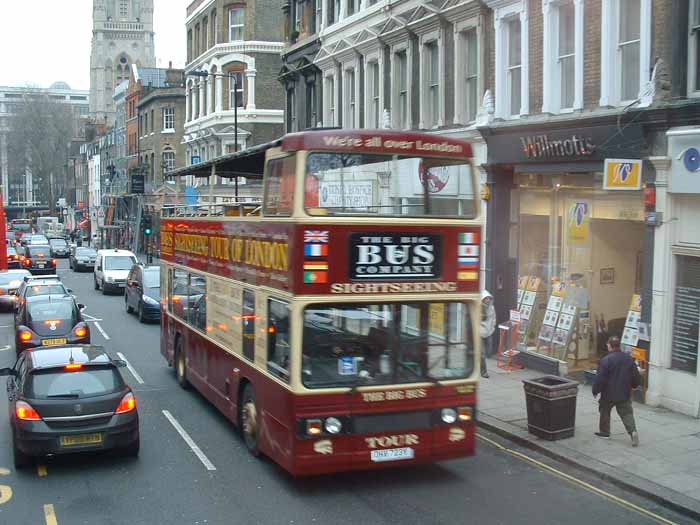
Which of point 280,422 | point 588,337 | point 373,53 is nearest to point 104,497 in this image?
point 280,422

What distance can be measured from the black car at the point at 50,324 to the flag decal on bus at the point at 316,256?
1113 cm

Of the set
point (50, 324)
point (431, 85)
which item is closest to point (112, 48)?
point (431, 85)

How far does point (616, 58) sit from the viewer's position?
15477 millimetres

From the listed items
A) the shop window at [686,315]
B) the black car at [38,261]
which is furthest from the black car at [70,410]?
the black car at [38,261]

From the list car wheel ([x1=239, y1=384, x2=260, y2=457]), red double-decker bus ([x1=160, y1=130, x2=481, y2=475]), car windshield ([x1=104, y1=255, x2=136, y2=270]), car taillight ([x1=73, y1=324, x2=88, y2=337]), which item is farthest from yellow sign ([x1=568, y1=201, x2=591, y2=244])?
car windshield ([x1=104, y1=255, x2=136, y2=270])

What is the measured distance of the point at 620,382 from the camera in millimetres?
11945

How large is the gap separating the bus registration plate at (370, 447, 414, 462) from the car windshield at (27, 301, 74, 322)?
1229cm

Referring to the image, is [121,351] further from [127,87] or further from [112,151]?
[112,151]

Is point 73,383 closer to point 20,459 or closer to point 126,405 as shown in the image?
point 126,405

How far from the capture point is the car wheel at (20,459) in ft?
35.9

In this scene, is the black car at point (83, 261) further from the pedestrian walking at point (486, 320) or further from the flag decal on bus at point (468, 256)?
the flag decal on bus at point (468, 256)

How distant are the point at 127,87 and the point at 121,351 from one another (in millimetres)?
64323

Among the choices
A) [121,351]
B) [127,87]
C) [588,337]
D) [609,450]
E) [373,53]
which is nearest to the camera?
[609,450]

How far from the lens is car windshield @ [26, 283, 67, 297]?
23.1m
